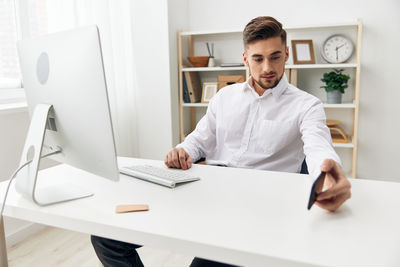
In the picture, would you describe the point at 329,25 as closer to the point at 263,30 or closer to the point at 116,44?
the point at 263,30

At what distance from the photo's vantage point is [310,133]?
136 centimetres

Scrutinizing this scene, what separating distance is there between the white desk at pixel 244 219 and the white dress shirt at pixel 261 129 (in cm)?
37

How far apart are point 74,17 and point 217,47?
1.38 meters

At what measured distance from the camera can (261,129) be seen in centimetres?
156

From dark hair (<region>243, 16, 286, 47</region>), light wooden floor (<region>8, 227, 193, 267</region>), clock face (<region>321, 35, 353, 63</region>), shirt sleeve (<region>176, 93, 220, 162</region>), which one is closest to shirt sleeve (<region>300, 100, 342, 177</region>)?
dark hair (<region>243, 16, 286, 47</region>)

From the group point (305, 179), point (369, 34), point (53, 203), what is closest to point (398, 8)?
point (369, 34)

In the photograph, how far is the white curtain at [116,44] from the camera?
2.60 metres

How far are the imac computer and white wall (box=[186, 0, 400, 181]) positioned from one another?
104 inches

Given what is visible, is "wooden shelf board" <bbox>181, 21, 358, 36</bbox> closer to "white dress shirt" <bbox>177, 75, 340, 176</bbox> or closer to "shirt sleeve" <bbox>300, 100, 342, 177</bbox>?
"white dress shirt" <bbox>177, 75, 340, 176</bbox>

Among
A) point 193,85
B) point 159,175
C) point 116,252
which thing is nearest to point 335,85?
point 193,85

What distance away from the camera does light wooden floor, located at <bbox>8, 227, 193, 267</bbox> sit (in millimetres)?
1996

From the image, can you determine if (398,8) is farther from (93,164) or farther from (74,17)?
(93,164)

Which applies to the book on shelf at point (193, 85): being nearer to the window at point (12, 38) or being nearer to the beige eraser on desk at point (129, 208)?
the window at point (12, 38)

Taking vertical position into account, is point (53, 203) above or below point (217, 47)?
below
